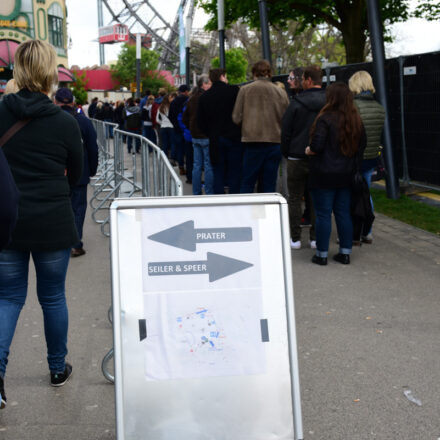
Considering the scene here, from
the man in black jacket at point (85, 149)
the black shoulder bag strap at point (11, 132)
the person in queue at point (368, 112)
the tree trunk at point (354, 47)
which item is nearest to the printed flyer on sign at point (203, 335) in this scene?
the black shoulder bag strap at point (11, 132)

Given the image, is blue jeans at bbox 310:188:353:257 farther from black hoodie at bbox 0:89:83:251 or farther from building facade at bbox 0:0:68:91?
building facade at bbox 0:0:68:91

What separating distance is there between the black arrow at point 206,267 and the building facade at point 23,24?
52.9 m

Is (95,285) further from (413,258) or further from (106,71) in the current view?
(106,71)

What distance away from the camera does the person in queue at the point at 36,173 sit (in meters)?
3.60

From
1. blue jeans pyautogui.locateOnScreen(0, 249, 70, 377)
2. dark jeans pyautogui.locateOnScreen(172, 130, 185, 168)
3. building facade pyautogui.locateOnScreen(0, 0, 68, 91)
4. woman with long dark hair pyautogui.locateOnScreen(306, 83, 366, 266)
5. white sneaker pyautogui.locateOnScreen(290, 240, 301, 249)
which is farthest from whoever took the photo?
building facade pyautogui.locateOnScreen(0, 0, 68, 91)

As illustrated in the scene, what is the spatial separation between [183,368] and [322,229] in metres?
4.22

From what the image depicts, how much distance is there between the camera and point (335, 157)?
6.70 meters

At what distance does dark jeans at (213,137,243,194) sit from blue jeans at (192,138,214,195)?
0.40 m

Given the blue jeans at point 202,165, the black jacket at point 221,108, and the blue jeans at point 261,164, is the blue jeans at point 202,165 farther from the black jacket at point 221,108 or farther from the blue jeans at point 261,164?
the blue jeans at point 261,164

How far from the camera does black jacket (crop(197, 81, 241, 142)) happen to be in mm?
9164

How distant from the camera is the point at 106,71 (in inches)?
4304

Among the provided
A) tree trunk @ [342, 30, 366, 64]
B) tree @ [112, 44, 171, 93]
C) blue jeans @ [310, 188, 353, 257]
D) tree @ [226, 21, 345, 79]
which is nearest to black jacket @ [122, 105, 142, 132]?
tree trunk @ [342, 30, 366, 64]

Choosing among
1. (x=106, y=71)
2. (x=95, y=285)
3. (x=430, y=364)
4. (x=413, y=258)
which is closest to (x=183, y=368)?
(x=430, y=364)

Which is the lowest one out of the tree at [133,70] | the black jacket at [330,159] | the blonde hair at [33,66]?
the black jacket at [330,159]
